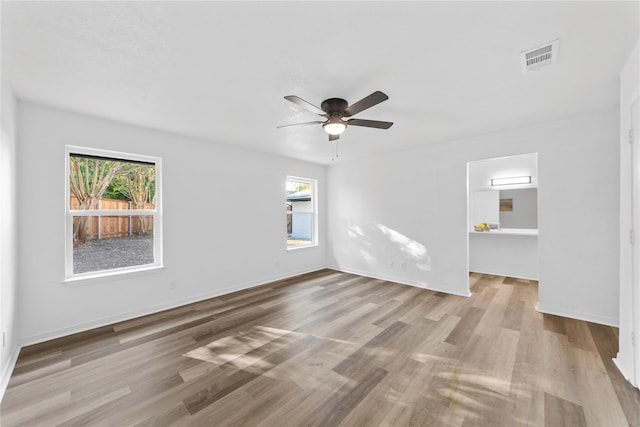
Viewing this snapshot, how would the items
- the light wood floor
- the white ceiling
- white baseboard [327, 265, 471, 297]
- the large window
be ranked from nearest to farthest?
the white ceiling → the light wood floor → the large window → white baseboard [327, 265, 471, 297]

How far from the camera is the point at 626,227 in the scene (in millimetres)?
2119

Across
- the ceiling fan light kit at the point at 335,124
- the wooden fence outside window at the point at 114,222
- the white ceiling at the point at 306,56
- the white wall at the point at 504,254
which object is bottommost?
the white wall at the point at 504,254

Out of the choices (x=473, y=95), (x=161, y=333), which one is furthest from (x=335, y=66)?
(x=161, y=333)

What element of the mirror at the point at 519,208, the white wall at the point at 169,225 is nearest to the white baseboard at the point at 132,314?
the white wall at the point at 169,225

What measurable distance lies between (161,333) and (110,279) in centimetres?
101

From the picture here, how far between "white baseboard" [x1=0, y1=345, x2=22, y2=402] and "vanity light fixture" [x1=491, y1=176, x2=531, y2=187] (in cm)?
732

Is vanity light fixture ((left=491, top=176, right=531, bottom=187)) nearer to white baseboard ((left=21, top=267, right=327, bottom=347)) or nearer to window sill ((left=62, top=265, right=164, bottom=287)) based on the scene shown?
white baseboard ((left=21, top=267, right=327, bottom=347))

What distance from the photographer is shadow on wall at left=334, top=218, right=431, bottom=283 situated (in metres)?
4.73

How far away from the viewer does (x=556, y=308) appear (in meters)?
3.34

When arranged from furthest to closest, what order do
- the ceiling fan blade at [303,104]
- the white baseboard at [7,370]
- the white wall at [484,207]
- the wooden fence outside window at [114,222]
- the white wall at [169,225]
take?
the white wall at [484,207] < the wooden fence outside window at [114,222] < the white wall at [169,225] < the ceiling fan blade at [303,104] < the white baseboard at [7,370]

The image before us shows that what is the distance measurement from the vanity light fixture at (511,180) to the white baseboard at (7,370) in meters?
7.32

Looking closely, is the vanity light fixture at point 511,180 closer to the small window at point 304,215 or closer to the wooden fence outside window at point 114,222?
the small window at point 304,215

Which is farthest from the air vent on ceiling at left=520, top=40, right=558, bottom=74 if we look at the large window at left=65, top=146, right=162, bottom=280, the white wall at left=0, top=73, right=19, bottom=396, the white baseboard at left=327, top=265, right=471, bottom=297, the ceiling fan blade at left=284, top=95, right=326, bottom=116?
the large window at left=65, top=146, right=162, bottom=280

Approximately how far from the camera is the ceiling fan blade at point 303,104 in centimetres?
213
